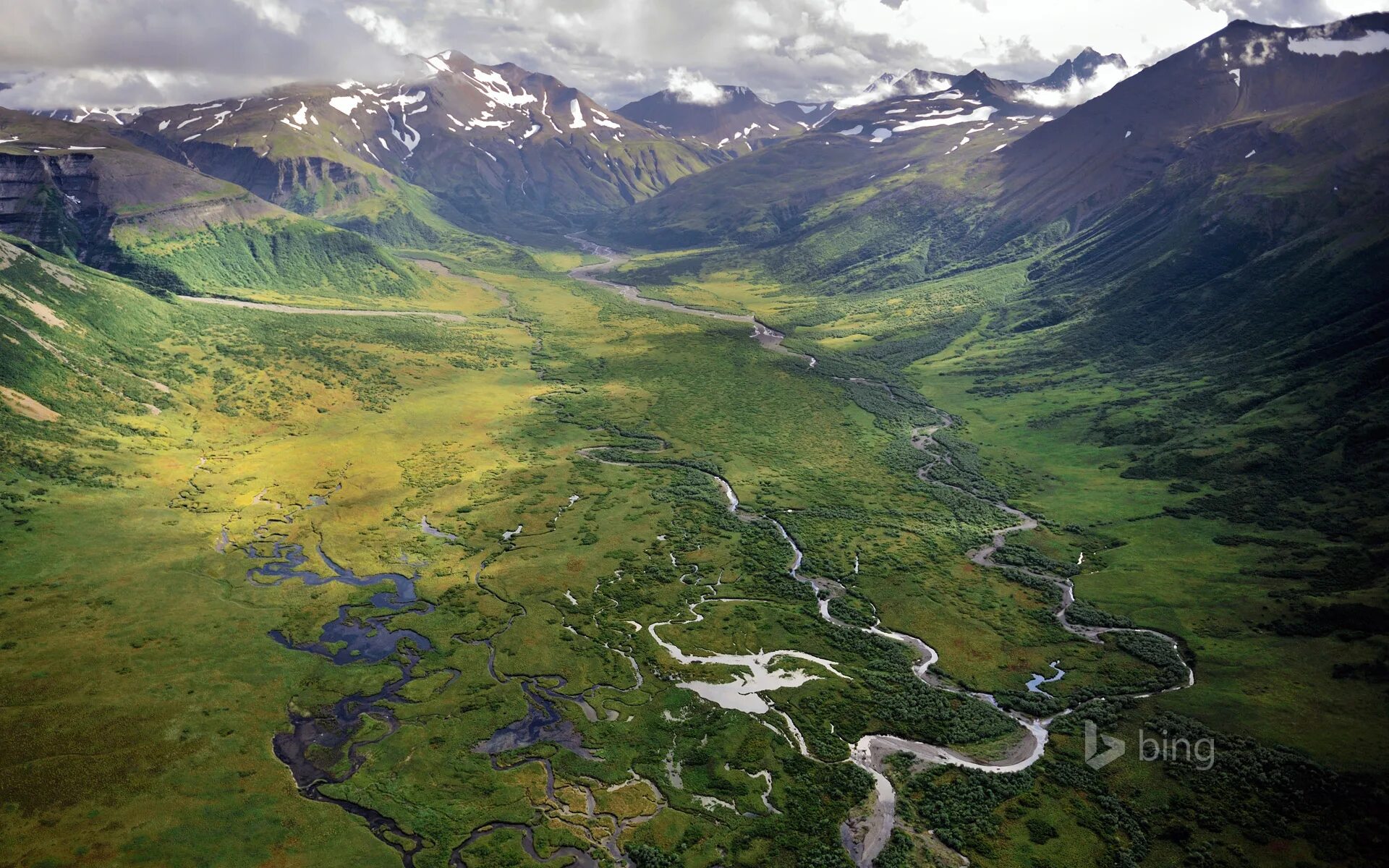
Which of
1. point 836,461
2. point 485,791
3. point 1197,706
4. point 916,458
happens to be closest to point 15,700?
point 485,791

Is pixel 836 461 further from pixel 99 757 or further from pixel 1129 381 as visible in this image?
pixel 99 757
